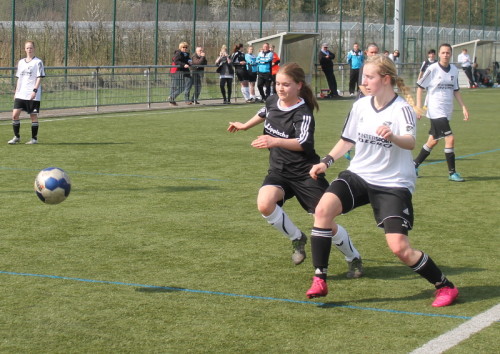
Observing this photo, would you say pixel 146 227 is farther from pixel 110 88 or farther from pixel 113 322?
pixel 110 88

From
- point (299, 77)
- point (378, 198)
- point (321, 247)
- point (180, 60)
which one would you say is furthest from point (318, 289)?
point (180, 60)

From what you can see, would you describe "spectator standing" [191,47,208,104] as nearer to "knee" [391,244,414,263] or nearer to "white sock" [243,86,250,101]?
"white sock" [243,86,250,101]

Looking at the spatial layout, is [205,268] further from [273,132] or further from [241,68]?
[241,68]

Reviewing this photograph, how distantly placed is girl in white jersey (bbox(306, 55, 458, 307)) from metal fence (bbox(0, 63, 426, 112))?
17.7 meters

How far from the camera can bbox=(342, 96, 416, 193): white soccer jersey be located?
19.9ft

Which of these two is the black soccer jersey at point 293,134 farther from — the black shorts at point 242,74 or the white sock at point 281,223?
the black shorts at point 242,74

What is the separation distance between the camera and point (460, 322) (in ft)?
19.0

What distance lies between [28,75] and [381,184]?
11.7 metres

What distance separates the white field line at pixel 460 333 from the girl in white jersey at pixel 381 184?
0.31 m

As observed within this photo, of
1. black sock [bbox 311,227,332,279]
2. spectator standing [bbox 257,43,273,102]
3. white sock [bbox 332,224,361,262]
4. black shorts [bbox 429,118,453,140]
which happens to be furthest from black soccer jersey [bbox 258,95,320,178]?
spectator standing [bbox 257,43,273,102]

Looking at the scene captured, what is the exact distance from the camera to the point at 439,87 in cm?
1301

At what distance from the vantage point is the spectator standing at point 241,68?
97.0ft

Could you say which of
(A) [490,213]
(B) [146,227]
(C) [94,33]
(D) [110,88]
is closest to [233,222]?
(B) [146,227]

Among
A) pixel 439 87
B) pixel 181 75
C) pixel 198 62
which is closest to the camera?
pixel 439 87
